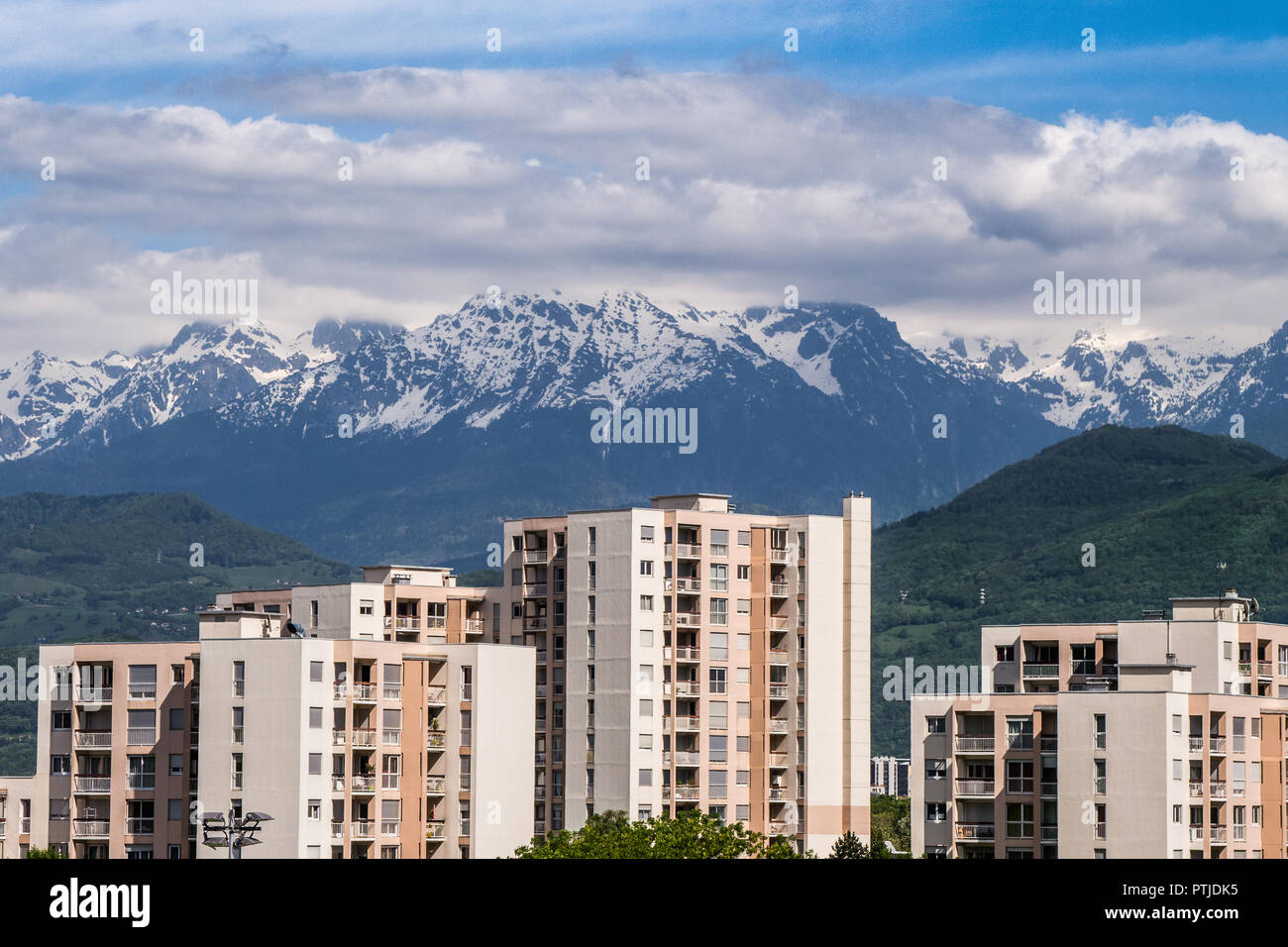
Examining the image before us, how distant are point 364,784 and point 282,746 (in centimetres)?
557

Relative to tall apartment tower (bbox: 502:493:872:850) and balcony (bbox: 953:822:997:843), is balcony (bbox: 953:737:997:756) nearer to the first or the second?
balcony (bbox: 953:822:997:843)

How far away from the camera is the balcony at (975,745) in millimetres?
118562

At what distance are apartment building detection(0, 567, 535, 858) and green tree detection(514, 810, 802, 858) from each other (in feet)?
22.8

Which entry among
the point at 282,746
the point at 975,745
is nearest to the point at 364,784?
the point at 282,746

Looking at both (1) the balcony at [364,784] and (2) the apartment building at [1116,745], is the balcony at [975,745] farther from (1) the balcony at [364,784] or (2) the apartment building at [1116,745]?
(1) the balcony at [364,784]

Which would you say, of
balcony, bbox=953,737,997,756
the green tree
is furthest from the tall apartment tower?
balcony, bbox=953,737,997,756

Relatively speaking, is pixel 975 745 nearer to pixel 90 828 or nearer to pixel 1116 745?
pixel 1116 745

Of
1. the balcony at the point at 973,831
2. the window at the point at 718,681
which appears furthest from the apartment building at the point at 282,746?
the balcony at the point at 973,831

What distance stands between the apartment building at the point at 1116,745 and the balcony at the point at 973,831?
0.08 metres

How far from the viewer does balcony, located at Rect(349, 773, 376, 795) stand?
4532 inches

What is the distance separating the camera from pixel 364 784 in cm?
11588
